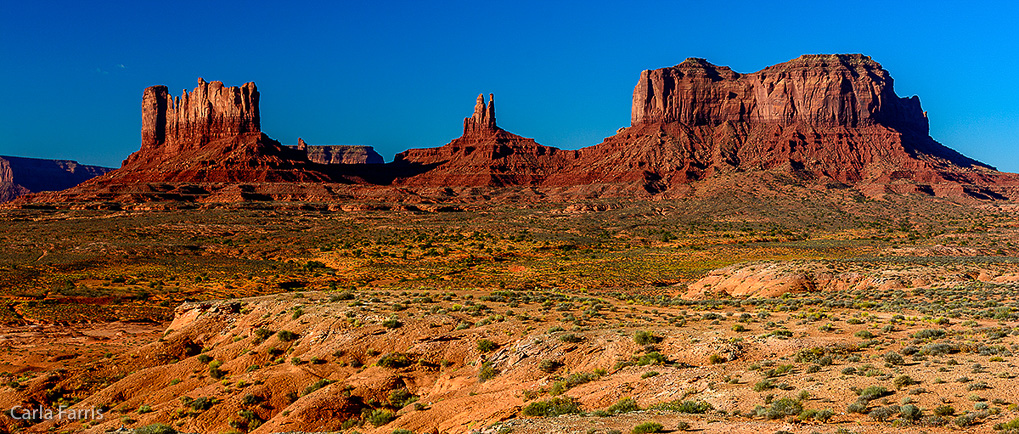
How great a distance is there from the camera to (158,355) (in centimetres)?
2505

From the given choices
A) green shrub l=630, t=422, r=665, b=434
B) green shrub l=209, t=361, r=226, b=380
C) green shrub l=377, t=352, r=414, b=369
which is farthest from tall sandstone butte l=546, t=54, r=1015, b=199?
green shrub l=630, t=422, r=665, b=434

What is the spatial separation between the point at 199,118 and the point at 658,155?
4428 inches

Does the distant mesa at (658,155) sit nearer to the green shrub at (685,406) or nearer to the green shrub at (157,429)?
the green shrub at (157,429)

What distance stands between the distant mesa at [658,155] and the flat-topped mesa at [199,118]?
0.33 meters

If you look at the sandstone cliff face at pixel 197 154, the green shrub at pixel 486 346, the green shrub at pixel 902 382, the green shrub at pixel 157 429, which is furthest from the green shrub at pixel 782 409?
the sandstone cliff face at pixel 197 154

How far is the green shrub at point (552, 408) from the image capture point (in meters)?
15.0

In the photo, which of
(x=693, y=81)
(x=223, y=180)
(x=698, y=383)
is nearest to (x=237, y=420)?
(x=698, y=383)

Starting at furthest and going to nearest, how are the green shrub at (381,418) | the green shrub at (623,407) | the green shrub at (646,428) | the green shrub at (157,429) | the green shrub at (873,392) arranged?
1. the green shrub at (157,429)
2. the green shrub at (381,418)
3. the green shrub at (623,407)
4. the green shrub at (873,392)
5. the green shrub at (646,428)

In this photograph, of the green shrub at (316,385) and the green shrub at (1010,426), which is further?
the green shrub at (316,385)

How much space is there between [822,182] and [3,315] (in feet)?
429

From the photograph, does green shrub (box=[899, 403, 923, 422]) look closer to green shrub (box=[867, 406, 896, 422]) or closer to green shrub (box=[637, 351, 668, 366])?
green shrub (box=[867, 406, 896, 422])

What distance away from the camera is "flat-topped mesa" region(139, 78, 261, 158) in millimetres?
179250

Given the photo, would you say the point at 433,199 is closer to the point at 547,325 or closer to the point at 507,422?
the point at 547,325

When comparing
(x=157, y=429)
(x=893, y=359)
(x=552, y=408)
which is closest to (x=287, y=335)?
(x=157, y=429)
